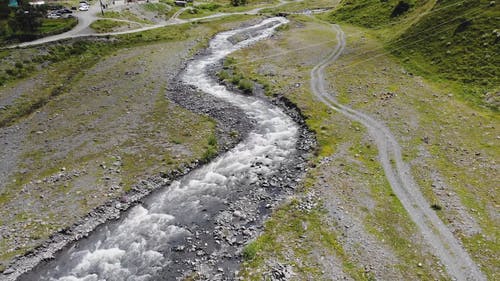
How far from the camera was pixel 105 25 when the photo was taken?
300 ft

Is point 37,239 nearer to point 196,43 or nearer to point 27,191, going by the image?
point 27,191

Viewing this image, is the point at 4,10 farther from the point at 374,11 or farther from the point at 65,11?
the point at 374,11

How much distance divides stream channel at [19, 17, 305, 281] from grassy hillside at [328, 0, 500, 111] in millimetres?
30971

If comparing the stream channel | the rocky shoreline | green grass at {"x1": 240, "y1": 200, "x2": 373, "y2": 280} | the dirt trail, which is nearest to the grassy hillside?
the dirt trail

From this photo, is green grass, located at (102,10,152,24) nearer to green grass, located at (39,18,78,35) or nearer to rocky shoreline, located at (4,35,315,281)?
green grass, located at (39,18,78,35)

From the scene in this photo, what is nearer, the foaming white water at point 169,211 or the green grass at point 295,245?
the green grass at point 295,245

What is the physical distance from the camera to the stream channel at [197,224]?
26703mm

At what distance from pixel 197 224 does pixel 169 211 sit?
3.58m

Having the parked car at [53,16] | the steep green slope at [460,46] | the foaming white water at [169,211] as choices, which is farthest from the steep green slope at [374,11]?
the parked car at [53,16]

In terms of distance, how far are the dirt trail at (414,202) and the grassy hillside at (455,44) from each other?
17.4 meters

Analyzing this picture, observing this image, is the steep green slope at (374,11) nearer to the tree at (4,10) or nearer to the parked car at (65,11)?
the parked car at (65,11)

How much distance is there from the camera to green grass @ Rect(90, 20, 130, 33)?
88375 millimetres

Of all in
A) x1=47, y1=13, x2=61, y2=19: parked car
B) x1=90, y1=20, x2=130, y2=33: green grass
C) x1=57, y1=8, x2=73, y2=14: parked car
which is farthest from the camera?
x1=57, y1=8, x2=73, y2=14: parked car

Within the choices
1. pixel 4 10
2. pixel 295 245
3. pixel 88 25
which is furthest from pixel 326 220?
pixel 4 10
